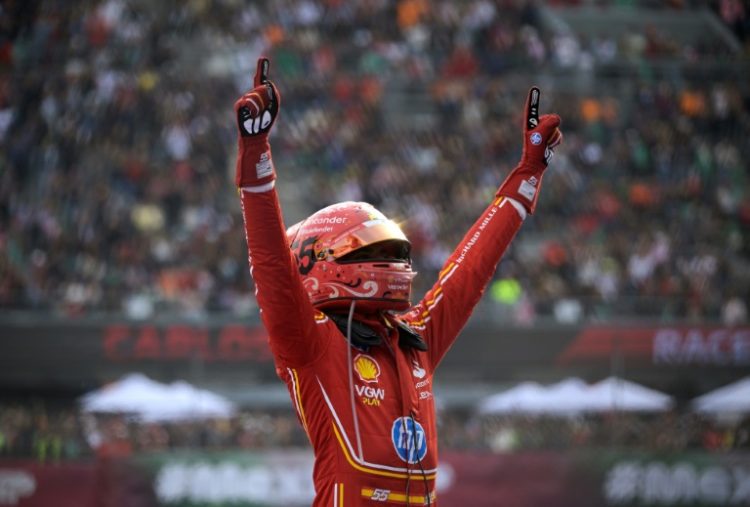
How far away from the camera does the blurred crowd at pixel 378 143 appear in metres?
16.7

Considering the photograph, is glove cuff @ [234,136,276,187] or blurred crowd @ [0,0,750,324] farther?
blurred crowd @ [0,0,750,324]

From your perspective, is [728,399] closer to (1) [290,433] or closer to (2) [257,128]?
(1) [290,433]

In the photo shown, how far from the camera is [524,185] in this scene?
450 centimetres

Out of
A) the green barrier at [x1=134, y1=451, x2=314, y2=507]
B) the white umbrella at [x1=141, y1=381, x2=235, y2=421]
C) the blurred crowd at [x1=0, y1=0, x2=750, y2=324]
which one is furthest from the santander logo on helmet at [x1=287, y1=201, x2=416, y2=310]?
the blurred crowd at [x1=0, y1=0, x2=750, y2=324]

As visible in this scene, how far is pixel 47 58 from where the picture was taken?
63.8 ft

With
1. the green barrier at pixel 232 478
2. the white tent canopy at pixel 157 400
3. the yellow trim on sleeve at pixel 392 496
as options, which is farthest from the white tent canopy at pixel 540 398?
the yellow trim on sleeve at pixel 392 496

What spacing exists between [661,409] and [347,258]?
9.89 meters

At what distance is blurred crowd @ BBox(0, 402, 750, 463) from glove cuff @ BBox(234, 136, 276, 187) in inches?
321

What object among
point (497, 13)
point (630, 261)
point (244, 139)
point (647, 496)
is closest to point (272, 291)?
point (244, 139)

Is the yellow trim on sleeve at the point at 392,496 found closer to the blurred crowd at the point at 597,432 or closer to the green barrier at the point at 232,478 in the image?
the green barrier at the point at 232,478

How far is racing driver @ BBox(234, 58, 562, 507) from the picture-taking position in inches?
139

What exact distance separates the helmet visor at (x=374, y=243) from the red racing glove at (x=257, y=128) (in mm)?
539

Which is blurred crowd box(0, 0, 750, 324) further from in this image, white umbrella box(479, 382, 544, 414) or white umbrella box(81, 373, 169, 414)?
white umbrella box(81, 373, 169, 414)

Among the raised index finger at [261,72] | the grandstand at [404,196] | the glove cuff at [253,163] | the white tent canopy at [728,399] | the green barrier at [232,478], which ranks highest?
the raised index finger at [261,72]
